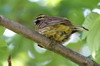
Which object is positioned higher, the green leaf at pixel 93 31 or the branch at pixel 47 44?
the green leaf at pixel 93 31

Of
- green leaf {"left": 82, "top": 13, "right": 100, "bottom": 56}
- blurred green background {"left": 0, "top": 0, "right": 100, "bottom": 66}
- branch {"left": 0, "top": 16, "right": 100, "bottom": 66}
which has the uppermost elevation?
blurred green background {"left": 0, "top": 0, "right": 100, "bottom": 66}

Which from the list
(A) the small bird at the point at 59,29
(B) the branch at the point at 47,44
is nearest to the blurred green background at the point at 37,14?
(A) the small bird at the point at 59,29

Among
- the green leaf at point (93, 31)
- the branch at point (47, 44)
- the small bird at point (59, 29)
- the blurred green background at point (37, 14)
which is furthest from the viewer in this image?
the blurred green background at point (37, 14)

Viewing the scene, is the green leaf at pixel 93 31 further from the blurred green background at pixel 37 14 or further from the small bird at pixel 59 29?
the blurred green background at pixel 37 14

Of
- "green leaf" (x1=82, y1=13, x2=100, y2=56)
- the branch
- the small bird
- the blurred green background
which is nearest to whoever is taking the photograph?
the branch

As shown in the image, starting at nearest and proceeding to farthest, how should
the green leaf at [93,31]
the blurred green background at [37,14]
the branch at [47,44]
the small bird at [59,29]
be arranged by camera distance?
the branch at [47,44]
the green leaf at [93,31]
the small bird at [59,29]
the blurred green background at [37,14]

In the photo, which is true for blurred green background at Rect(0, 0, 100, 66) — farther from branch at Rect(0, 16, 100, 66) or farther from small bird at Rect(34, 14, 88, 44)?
branch at Rect(0, 16, 100, 66)

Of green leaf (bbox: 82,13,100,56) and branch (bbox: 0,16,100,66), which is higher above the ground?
green leaf (bbox: 82,13,100,56)

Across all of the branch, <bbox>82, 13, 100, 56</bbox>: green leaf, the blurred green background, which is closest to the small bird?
<bbox>82, 13, 100, 56</bbox>: green leaf

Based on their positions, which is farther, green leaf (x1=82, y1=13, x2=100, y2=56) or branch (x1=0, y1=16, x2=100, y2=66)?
green leaf (x1=82, y1=13, x2=100, y2=56)

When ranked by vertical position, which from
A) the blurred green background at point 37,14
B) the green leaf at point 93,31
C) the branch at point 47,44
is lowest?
the branch at point 47,44
